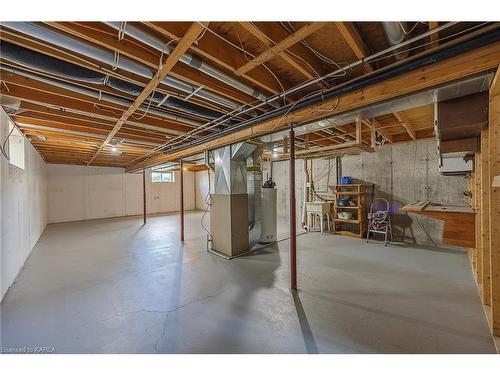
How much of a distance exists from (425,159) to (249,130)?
3934mm

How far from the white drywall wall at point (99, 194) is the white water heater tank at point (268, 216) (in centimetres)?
731

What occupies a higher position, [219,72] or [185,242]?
[219,72]

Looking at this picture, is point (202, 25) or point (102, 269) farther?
point (102, 269)

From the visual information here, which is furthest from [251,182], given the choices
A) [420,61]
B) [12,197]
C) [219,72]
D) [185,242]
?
[12,197]

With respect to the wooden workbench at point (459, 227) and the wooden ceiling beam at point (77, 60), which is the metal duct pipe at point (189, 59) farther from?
the wooden workbench at point (459, 227)

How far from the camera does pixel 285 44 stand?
156 centimetres

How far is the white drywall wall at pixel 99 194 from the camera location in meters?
7.98

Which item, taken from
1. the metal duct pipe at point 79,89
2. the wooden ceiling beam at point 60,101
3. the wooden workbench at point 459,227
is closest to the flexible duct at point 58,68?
the metal duct pipe at point 79,89

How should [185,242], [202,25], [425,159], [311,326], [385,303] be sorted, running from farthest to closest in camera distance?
[185,242] < [425,159] < [385,303] < [311,326] < [202,25]

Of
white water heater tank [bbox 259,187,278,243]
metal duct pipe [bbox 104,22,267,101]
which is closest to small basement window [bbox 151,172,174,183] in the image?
white water heater tank [bbox 259,187,278,243]

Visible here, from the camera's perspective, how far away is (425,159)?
14.7ft

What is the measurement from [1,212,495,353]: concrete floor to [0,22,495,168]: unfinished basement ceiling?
6.90ft
